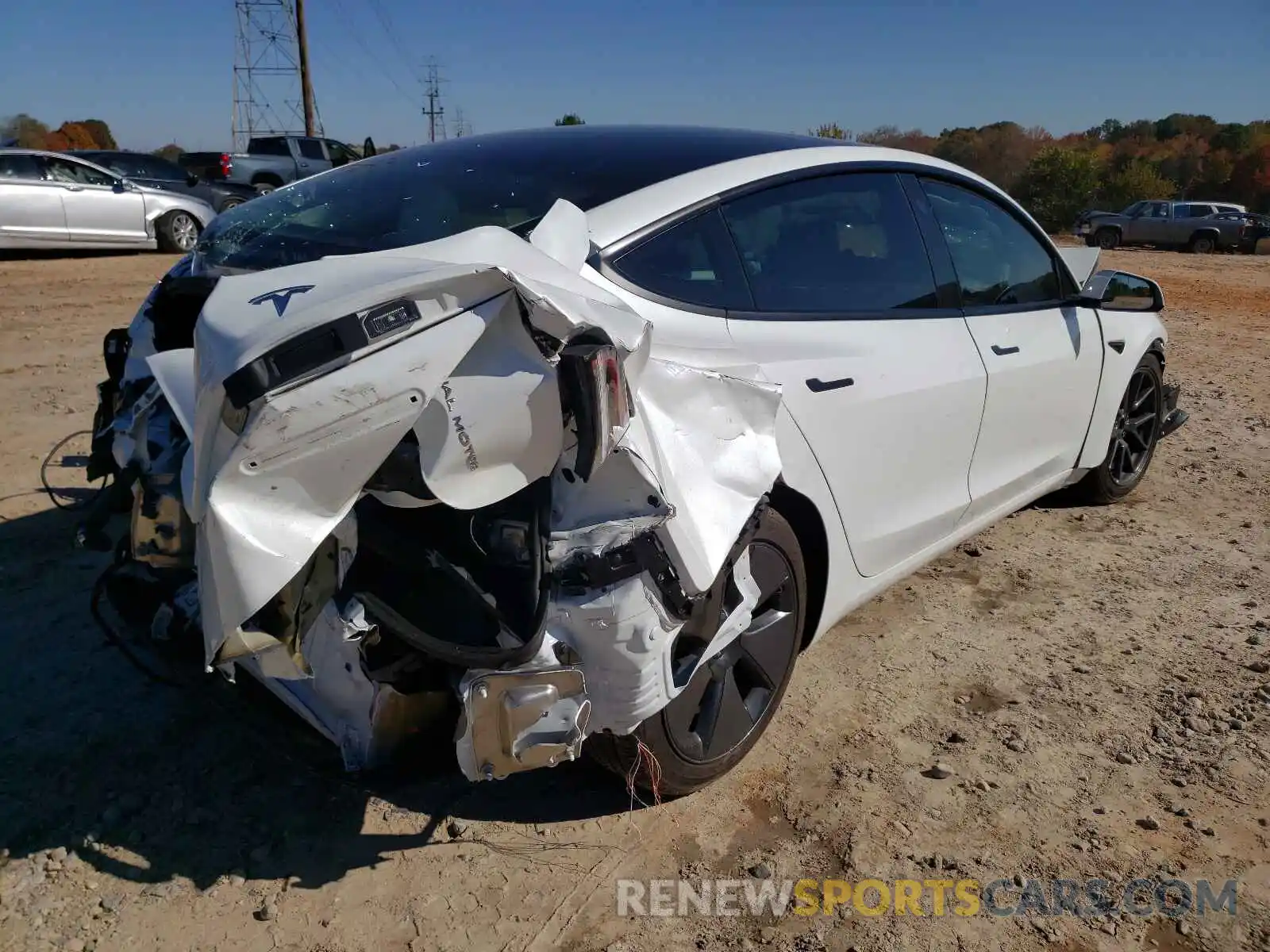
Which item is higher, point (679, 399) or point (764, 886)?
point (679, 399)

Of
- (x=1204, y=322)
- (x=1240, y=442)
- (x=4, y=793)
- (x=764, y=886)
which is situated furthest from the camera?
(x=1204, y=322)

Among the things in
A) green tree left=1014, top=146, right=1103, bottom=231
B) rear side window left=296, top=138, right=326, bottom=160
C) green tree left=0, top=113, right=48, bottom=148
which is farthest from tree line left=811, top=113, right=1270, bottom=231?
green tree left=0, top=113, right=48, bottom=148

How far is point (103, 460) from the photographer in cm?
259

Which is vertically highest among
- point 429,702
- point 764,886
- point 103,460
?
point 103,460

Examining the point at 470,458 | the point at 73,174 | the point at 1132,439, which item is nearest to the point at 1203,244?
the point at 1132,439

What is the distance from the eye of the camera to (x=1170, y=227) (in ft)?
82.0

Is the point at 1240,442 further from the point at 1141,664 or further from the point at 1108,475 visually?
the point at 1141,664

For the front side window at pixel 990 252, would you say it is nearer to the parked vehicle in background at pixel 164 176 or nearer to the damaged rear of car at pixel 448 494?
the damaged rear of car at pixel 448 494

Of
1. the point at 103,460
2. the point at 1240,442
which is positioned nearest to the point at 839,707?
the point at 103,460

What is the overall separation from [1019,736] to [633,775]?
4.37 ft

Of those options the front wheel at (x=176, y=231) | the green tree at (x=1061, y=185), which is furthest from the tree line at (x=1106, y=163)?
the front wheel at (x=176, y=231)

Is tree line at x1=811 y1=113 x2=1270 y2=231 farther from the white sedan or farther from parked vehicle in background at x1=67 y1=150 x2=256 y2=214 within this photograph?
the white sedan

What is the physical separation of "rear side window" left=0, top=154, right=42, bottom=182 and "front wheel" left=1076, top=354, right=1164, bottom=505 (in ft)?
44.3

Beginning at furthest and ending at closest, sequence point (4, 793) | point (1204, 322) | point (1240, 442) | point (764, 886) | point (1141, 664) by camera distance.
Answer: point (1204, 322) < point (1240, 442) < point (1141, 664) < point (4, 793) < point (764, 886)
